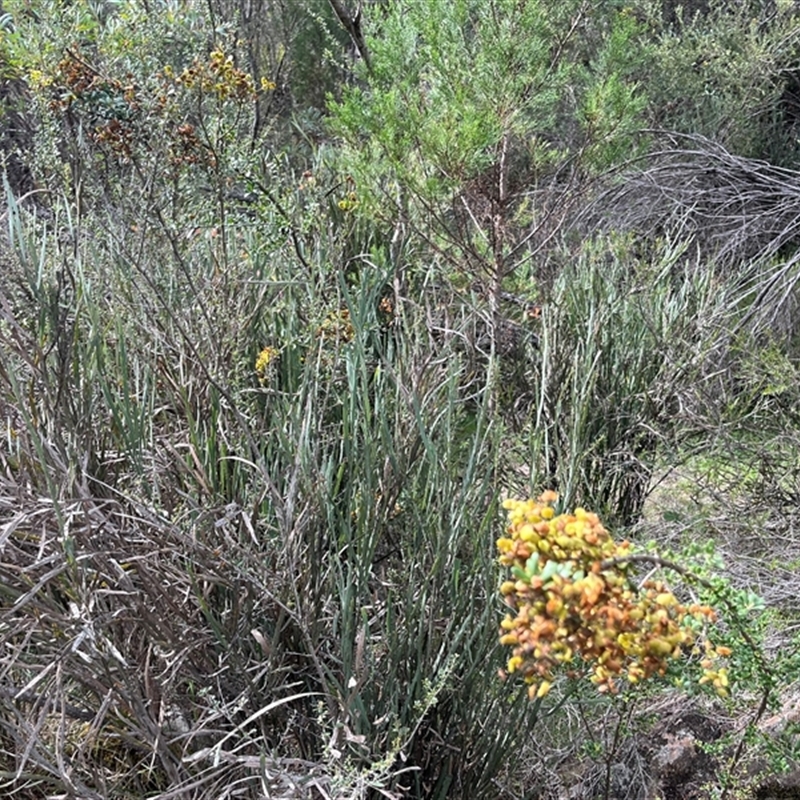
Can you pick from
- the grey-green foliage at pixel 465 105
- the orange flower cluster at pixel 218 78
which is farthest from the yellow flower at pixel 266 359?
the grey-green foliage at pixel 465 105

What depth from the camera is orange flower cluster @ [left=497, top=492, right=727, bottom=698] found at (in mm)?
972

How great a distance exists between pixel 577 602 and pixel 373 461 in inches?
32.3

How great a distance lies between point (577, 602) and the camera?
38.7 inches

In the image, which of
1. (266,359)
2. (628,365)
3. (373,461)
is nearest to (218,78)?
(266,359)

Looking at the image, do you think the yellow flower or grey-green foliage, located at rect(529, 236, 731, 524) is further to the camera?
grey-green foliage, located at rect(529, 236, 731, 524)

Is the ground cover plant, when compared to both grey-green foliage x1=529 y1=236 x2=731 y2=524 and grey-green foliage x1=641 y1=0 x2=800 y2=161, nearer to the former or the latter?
grey-green foliage x1=529 y1=236 x2=731 y2=524

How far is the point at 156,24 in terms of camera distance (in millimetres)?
3219

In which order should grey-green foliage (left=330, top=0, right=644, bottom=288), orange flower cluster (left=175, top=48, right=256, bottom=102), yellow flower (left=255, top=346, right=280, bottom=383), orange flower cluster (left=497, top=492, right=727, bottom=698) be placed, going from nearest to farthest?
orange flower cluster (left=497, top=492, right=727, bottom=698)
yellow flower (left=255, top=346, right=280, bottom=383)
orange flower cluster (left=175, top=48, right=256, bottom=102)
grey-green foliage (left=330, top=0, right=644, bottom=288)

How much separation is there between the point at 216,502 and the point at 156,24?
2220mm

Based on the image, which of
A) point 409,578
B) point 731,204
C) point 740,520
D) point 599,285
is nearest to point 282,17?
point 731,204

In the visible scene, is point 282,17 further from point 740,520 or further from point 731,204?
point 740,520

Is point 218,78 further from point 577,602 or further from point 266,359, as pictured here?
point 577,602

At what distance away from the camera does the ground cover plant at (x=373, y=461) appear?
4.79 ft

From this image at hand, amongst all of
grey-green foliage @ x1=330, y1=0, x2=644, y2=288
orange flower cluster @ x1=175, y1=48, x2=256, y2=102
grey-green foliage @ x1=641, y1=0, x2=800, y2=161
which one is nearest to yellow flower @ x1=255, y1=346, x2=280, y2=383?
orange flower cluster @ x1=175, y1=48, x2=256, y2=102
